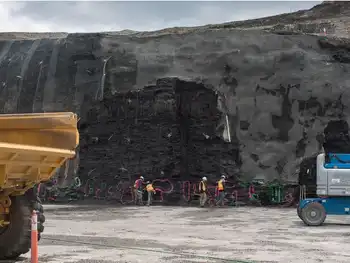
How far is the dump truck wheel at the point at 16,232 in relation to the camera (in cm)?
954

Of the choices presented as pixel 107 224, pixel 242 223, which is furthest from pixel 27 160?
pixel 242 223

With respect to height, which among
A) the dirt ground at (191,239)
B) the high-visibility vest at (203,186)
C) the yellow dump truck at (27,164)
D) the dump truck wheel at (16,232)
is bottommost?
the dirt ground at (191,239)

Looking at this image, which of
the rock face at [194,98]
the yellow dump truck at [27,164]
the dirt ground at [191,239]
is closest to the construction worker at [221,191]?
the rock face at [194,98]

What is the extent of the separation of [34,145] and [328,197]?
33.2 ft

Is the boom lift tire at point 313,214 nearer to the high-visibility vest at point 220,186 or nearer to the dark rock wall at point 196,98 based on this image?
the high-visibility vest at point 220,186

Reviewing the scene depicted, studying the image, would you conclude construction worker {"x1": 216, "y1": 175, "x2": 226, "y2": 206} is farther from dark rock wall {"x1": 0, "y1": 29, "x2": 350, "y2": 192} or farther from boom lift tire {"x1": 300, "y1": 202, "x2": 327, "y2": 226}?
boom lift tire {"x1": 300, "y1": 202, "x2": 327, "y2": 226}

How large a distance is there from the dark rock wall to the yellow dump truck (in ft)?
60.1

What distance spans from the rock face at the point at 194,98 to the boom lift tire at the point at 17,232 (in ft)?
60.4

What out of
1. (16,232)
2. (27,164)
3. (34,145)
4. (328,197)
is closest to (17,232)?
(16,232)

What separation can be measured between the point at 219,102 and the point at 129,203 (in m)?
6.43

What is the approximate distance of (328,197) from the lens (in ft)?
55.1

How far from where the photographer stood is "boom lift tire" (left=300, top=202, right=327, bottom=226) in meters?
16.4

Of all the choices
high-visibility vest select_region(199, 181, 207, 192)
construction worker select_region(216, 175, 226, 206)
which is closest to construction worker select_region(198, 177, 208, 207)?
high-visibility vest select_region(199, 181, 207, 192)

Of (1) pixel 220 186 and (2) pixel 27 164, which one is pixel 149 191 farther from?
(2) pixel 27 164
